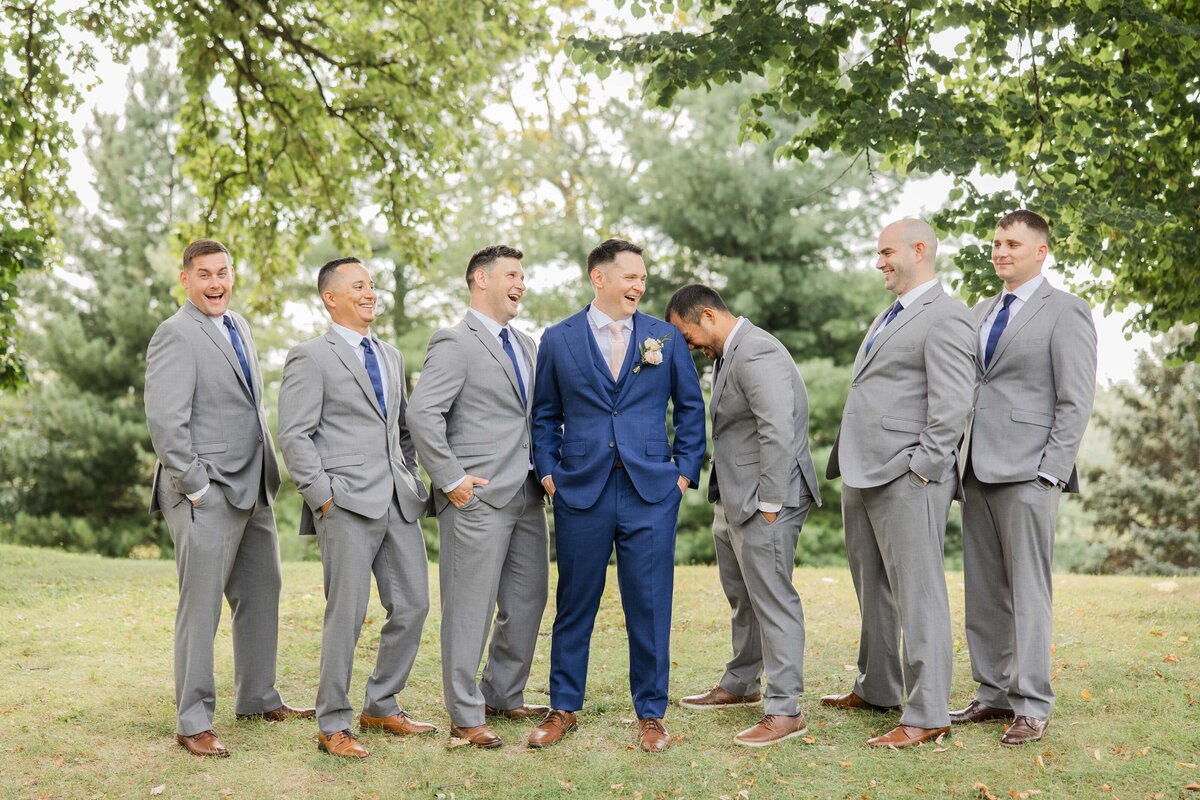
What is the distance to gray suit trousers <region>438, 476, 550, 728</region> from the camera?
5.72 m

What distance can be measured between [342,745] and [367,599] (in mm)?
740

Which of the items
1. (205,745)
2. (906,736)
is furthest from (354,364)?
(906,736)

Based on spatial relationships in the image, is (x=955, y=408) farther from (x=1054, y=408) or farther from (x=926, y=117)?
(x=926, y=117)

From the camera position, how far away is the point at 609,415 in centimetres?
571

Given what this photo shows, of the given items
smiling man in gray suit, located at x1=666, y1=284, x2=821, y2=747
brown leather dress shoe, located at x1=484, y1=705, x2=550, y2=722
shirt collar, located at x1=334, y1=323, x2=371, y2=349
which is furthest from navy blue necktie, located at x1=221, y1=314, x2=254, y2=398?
smiling man in gray suit, located at x1=666, y1=284, x2=821, y2=747

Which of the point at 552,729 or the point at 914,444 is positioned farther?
the point at 552,729

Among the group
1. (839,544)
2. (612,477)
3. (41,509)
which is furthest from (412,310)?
(612,477)

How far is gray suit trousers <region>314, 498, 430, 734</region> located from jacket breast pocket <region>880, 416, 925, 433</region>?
2497 mm

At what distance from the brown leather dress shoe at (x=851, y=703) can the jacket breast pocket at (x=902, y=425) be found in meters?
1.70

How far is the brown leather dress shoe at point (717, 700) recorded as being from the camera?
6.42 m

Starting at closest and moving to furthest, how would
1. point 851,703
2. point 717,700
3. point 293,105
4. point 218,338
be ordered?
point 218,338
point 851,703
point 717,700
point 293,105

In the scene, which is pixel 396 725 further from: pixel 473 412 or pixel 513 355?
pixel 513 355

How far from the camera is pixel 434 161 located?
1435 centimetres

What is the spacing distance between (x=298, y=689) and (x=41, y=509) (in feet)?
66.6
